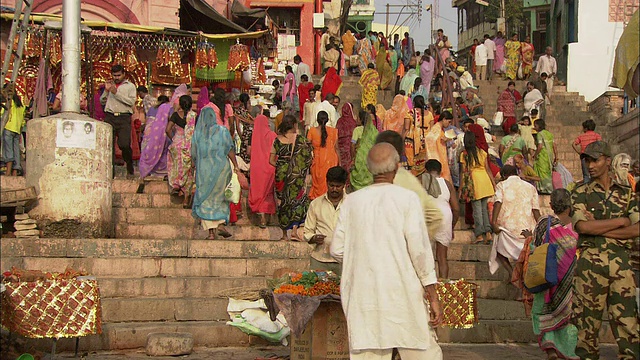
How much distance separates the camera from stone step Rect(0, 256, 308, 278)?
33.4ft

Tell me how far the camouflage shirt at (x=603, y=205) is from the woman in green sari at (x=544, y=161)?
25.5 ft

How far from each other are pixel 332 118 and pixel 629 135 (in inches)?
247

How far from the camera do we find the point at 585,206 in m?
7.37

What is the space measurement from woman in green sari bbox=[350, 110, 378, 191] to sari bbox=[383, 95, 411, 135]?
5.76ft

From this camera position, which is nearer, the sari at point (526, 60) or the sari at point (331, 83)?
the sari at point (331, 83)

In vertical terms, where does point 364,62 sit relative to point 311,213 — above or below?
above

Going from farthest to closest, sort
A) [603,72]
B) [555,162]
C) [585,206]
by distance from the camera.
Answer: [603,72]
[555,162]
[585,206]

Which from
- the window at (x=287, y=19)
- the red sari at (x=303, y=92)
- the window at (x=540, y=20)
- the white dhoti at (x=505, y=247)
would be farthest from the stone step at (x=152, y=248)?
the window at (x=540, y=20)

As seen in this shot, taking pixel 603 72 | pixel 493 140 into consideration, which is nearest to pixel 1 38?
pixel 493 140

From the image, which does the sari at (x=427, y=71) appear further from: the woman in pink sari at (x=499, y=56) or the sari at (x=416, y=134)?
the sari at (x=416, y=134)

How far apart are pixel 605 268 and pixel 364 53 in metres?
20.5

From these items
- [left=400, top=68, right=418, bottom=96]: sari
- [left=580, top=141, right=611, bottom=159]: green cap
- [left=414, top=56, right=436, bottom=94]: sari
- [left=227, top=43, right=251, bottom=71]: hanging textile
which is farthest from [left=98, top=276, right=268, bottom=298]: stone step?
[left=414, top=56, right=436, bottom=94]: sari

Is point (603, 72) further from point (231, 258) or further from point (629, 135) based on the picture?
point (231, 258)

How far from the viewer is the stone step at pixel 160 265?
1018cm
